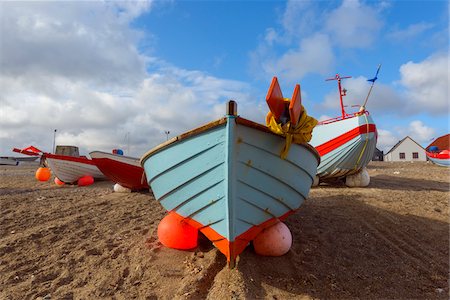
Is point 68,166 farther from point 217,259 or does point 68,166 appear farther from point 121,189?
point 217,259

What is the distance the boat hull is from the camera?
337 centimetres

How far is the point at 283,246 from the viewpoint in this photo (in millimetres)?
4184

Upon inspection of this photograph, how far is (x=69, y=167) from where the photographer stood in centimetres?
1205

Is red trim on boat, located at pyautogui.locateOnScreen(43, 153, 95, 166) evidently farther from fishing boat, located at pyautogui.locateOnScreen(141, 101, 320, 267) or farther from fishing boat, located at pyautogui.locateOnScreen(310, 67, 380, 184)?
fishing boat, located at pyautogui.locateOnScreen(141, 101, 320, 267)

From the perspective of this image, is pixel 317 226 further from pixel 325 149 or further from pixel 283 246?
pixel 325 149

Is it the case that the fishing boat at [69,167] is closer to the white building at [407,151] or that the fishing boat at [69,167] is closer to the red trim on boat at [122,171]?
the red trim on boat at [122,171]

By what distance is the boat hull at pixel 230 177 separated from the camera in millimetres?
3373

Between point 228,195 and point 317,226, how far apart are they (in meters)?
3.00

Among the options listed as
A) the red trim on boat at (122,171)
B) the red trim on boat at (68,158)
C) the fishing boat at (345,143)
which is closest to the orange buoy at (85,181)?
the red trim on boat at (68,158)

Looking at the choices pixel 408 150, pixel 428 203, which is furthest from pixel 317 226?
pixel 408 150

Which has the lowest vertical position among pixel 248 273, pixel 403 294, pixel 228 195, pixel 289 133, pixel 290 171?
pixel 403 294

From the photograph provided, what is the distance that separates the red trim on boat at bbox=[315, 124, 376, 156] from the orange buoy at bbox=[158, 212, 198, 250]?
619cm

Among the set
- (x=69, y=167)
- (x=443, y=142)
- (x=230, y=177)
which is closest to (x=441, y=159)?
(x=443, y=142)

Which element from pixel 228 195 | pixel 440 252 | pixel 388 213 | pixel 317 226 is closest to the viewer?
pixel 228 195
